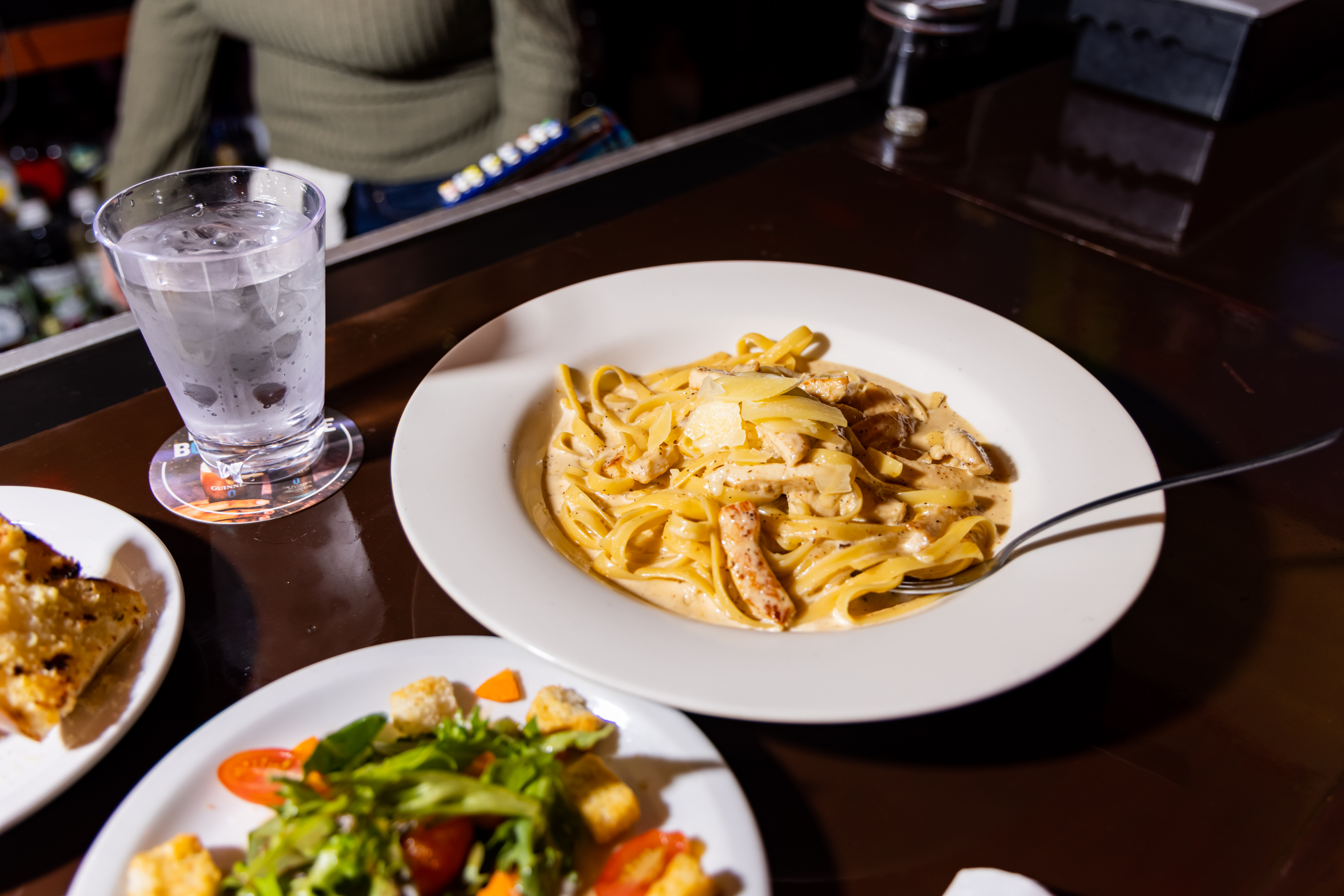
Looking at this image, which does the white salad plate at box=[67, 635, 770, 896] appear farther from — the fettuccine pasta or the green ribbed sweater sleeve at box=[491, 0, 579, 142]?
the green ribbed sweater sleeve at box=[491, 0, 579, 142]

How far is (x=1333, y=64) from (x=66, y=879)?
4.72 meters

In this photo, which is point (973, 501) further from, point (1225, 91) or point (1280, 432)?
point (1225, 91)

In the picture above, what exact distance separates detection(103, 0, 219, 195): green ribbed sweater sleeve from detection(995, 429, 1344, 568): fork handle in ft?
11.9

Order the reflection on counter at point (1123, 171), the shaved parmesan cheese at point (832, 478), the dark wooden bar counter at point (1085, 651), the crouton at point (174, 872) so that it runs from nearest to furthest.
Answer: the crouton at point (174, 872) < the dark wooden bar counter at point (1085, 651) < the shaved parmesan cheese at point (832, 478) < the reflection on counter at point (1123, 171)

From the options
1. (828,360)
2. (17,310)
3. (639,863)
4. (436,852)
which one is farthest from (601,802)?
(17,310)

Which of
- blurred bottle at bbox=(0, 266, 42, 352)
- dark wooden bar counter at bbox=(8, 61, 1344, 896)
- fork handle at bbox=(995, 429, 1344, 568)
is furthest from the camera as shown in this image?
blurred bottle at bbox=(0, 266, 42, 352)

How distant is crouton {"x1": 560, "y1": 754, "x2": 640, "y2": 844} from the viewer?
1006 millimetres

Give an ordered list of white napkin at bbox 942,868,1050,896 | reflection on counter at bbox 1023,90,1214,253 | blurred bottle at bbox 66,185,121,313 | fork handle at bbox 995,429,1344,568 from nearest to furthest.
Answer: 1. white napkin at bbox 942,868,1050,896
2. fork handle at bbox 995,429,1344,568
3. reflection on counter at bbox 1023,90,1214,253
4. blurred bottle at bbox 66,185,121,313

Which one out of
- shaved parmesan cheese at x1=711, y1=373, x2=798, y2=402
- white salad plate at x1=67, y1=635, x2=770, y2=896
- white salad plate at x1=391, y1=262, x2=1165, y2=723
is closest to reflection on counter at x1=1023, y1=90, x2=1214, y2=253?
white salad plate at x1=391, y1=262, x2=1165, y2=723

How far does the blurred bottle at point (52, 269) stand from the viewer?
13.3 feet

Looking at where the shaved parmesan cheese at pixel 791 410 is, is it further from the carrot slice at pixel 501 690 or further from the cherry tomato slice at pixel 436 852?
the cherry tomato slice at pixel 436 852

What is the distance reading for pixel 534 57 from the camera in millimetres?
3539

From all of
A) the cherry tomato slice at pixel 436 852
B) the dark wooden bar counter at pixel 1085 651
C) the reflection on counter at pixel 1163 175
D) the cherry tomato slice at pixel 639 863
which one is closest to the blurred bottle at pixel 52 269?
the dark wooden bar counter at pixel 1085 651

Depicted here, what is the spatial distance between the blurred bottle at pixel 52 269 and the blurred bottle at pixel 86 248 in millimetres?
31
